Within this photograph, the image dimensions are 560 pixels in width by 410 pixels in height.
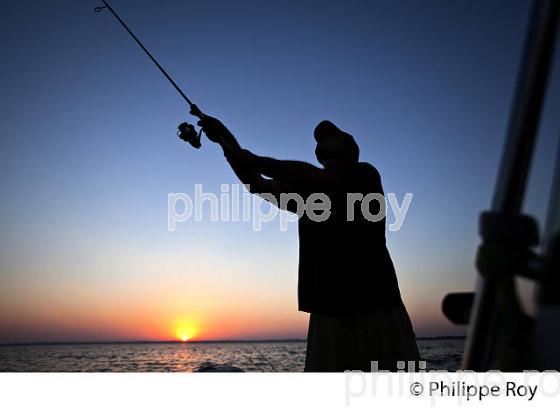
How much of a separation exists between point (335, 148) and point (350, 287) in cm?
62

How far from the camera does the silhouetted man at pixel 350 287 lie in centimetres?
180

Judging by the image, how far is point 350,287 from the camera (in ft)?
5.97

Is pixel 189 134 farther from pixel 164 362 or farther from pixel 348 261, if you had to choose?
pixel 164 362

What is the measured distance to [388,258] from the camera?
6.24 ft

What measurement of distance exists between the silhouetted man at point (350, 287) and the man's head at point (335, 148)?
0.08m

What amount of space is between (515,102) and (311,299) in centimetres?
142

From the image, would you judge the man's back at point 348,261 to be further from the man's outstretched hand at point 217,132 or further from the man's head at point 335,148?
the man's outstretched hand at point 217,132

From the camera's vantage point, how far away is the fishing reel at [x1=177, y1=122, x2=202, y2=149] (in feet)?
9.25

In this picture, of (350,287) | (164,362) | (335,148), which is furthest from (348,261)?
(164,362)

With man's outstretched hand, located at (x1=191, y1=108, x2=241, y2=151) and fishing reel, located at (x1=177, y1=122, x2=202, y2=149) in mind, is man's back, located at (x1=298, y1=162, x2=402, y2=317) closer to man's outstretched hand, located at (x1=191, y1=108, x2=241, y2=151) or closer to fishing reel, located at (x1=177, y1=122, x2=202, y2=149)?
man's outstretched hand, located at (x1=191, y1=108, x2=241, y2=151)

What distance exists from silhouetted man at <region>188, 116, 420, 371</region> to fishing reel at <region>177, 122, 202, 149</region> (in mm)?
944

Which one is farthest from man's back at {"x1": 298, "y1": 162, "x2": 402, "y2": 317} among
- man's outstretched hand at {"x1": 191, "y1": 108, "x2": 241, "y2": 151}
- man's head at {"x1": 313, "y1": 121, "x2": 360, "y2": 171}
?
man's outstretched hand at {"x1": 191, "y1": 108, "x2": 241, "y2": 151}

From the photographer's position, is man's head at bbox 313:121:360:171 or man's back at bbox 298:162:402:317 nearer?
man's back at bbox 298:162:402:317

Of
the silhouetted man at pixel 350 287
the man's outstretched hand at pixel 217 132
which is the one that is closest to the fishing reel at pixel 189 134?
the man's outstretched hand at pixel 217 132
